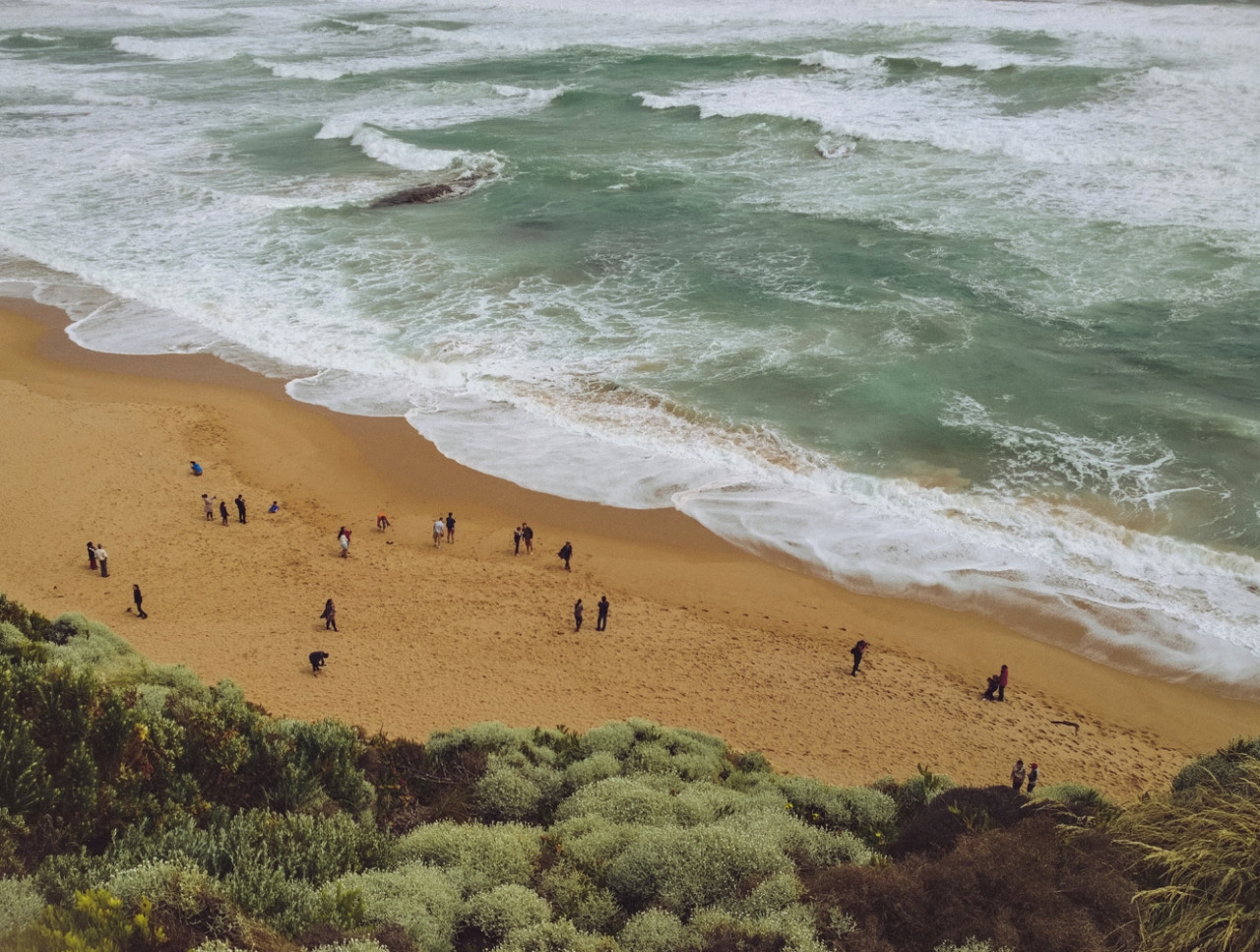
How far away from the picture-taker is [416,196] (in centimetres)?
3716

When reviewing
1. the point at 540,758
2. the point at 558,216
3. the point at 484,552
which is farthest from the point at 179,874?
the point at 558,216

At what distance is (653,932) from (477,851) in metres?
1.92

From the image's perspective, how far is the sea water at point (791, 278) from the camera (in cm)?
1919

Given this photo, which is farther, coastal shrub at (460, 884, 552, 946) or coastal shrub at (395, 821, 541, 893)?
coastal shrub at (395, 821, 541, 893)

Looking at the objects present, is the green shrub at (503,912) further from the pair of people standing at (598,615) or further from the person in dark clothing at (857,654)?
the person in dark clothing at (857,654)

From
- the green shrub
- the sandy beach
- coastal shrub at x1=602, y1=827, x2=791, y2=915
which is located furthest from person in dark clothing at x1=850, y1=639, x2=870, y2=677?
the green shrub

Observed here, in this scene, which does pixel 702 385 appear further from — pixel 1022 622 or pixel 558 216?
pixel 558 216

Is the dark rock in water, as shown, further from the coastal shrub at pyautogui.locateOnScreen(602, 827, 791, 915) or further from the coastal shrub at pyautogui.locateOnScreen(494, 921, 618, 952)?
the coastal shrub at pyautogui.locateOnScreen(494, 921, 618, 952)

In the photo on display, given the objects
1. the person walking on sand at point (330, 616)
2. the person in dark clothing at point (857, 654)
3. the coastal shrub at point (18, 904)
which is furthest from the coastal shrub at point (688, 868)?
the person walking on sand at point (330, 616)

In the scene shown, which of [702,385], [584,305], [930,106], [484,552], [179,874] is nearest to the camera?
[179,874]

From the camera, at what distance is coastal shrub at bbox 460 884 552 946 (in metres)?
7.61

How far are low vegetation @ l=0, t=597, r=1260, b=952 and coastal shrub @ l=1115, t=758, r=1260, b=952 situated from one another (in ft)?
0.08

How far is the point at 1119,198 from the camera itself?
32844 millimetres

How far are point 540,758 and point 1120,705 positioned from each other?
9.48m
